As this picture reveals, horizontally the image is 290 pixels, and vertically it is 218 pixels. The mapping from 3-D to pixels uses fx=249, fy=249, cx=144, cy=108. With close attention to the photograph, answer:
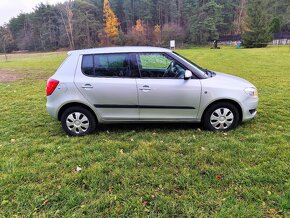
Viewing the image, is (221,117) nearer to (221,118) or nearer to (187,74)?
(221,118)

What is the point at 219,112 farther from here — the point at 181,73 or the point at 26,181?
the point at 26,181

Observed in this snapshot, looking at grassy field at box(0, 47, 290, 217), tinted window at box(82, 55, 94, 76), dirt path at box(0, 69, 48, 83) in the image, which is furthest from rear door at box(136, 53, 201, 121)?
dirt path at box(0, 69, 48, 83)

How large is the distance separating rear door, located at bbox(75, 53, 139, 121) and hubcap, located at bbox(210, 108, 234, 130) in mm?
1378

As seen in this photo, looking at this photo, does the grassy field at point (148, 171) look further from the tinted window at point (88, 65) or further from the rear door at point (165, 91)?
the tinted window at point (88, 65)

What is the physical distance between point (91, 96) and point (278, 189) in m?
3.12

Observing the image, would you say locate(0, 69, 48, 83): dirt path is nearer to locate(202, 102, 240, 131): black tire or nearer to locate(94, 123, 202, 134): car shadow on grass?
locate(94, 123, 202, 134): car shadow on grass

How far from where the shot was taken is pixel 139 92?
433cm

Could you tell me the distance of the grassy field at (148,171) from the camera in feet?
8.59

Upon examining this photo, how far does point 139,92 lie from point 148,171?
1.55m

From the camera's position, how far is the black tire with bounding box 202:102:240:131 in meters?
4.42

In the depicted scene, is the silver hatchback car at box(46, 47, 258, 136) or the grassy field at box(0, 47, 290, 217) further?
the silver hatchback car at box(46, 47, 258, 136)

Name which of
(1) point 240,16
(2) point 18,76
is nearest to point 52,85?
(2) point 18,76

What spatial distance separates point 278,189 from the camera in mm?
2809

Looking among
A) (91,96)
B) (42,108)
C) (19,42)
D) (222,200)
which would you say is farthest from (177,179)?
(19,42)
